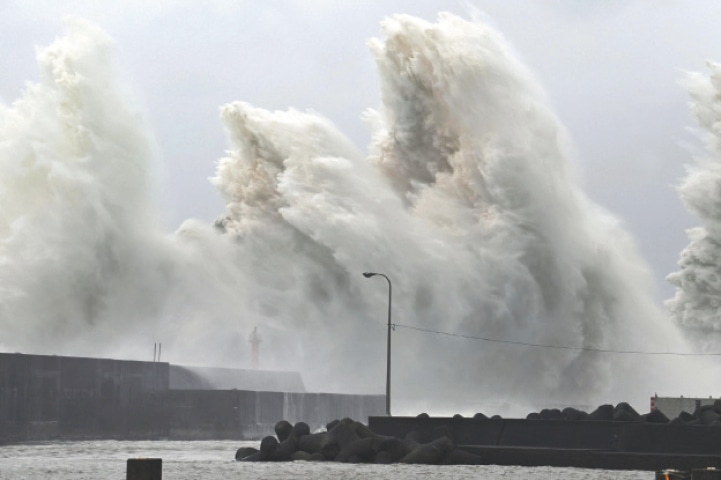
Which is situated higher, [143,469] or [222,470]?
[143,469]

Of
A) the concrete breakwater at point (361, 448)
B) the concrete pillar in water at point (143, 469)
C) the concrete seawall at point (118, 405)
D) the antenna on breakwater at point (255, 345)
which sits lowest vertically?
the concrete pillar in water at point (143, 469)

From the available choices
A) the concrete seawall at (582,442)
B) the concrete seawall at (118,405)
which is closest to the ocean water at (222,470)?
the concrete seawall at (582,442)

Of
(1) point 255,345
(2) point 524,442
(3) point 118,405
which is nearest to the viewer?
(2) point 524,442

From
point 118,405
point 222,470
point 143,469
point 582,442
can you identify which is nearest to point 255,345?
point 118,405

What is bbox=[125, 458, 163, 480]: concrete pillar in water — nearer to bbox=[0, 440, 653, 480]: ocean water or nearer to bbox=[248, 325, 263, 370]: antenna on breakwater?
bbox=[0, 440, 653, 480]: ocean water

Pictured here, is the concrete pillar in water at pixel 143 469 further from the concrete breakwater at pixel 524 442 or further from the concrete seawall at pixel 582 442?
the concrete breakwater at pixel 524 442

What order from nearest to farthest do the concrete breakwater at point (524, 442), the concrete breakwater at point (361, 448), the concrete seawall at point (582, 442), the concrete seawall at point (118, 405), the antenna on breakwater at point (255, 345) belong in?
the concrete seawall at point (582, 442) → the concrete breakwater at point (524, 442) → the concrete breakwater at point (361, 448) → the concrete seawall at point (118, 405) → the antenna on breakwater at point (255, 345)

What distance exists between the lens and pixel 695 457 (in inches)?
1228

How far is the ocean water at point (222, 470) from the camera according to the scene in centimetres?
2950

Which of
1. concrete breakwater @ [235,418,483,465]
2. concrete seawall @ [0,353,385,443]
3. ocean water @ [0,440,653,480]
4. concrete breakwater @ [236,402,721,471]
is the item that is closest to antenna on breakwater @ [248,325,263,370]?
concrete seawall @ [0,353,385,443]

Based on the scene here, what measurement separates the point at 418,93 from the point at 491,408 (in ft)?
68.7

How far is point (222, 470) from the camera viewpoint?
3238 cm

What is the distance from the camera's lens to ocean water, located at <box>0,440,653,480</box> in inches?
1161

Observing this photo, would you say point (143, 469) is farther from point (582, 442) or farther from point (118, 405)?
point (118, 405)
